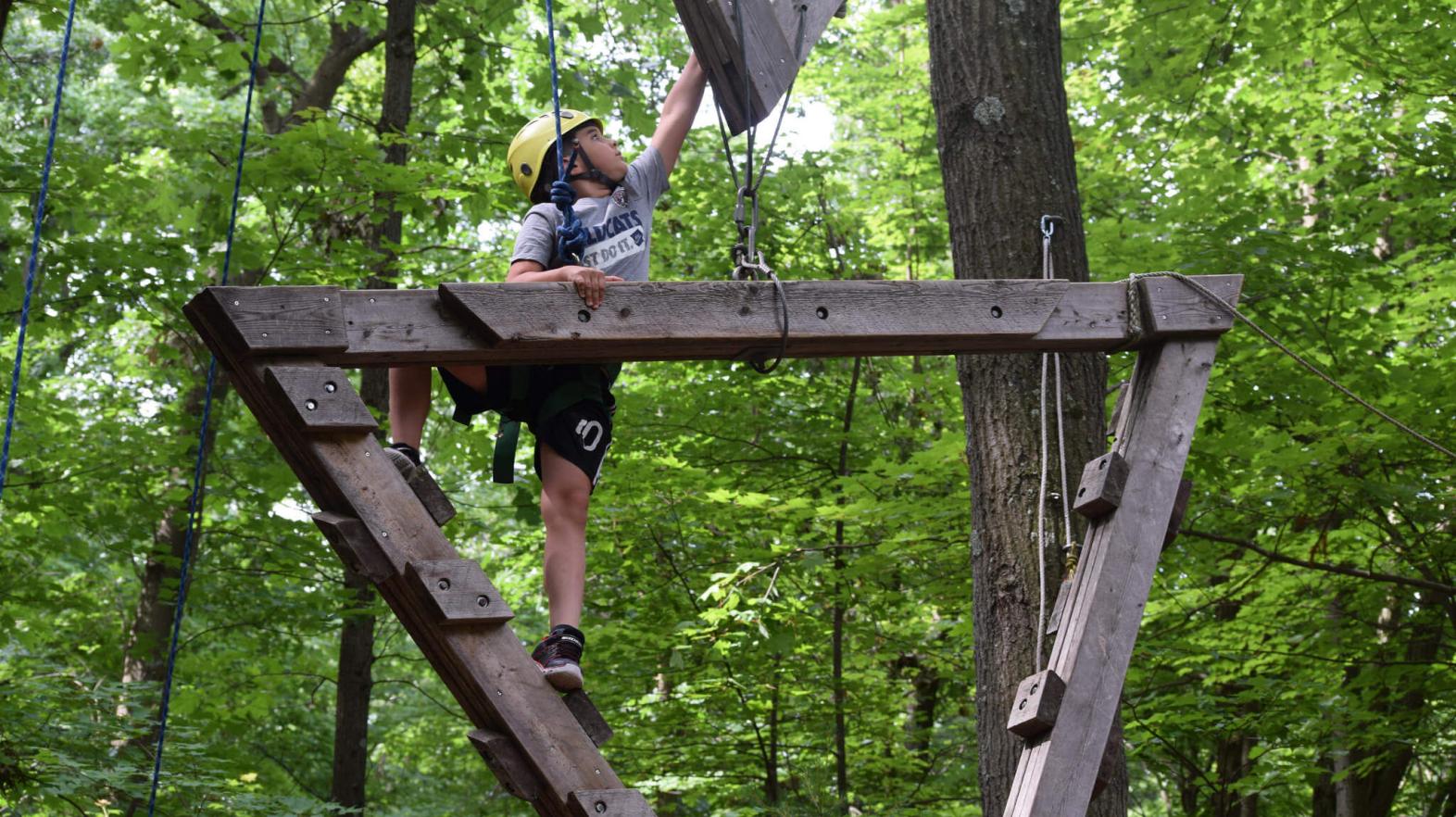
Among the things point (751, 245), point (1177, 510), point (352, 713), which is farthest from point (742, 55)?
point (352, 713)

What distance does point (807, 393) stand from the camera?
7832mm

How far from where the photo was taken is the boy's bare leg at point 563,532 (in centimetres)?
296

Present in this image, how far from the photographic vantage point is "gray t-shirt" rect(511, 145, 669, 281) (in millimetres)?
3121

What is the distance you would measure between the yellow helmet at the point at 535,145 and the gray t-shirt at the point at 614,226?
0.60 ft

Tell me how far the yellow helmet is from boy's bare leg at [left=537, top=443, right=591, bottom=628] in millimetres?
769

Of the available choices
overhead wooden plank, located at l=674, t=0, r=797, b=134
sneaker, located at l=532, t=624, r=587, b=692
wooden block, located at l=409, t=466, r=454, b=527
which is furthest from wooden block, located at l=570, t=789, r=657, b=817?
overhead wooden plank, located at l=674, t=0, r=797, b=134

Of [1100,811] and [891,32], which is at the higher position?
[891,32]

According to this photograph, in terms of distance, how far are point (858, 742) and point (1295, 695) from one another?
2.93m

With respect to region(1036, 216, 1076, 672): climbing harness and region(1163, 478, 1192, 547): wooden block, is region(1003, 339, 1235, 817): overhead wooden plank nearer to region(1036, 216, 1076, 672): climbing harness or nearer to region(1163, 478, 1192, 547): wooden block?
region(1163, 478, 1192, 547): wooden block

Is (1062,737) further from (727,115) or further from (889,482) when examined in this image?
(889,482)

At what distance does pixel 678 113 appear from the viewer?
139 inches

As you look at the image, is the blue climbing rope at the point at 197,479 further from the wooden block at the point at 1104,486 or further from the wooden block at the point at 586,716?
the wooden block at the point at 1104,486

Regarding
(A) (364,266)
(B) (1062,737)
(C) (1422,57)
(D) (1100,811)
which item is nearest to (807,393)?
(A) (364,266)

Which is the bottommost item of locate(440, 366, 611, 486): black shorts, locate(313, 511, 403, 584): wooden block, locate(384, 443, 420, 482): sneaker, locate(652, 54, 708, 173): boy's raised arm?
locate(313, 511, 403, 584): wooden block
